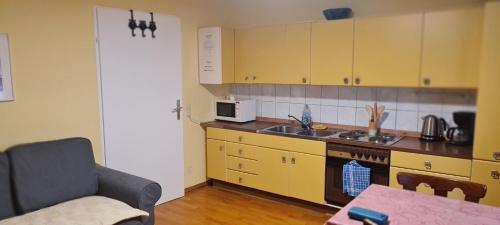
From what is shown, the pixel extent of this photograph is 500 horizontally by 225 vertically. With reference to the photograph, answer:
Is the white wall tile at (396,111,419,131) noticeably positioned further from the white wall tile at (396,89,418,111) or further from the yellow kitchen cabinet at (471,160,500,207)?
the yellow kitchen cabinet at (471,160,500,207)

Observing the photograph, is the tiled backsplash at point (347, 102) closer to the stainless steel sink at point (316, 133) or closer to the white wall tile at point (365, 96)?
the white wall tile at point (365, 96)

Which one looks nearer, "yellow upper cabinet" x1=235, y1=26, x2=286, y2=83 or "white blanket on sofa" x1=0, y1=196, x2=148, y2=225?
"white blanket on sofa" x1=0, y1=196, x2=148, y2=225

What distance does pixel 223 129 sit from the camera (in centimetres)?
376

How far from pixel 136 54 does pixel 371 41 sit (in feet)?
6.46

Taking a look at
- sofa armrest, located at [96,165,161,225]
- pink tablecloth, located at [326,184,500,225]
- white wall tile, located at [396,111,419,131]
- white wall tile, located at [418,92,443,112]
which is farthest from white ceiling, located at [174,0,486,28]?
sofa armrest, located at [96,165,161,225]

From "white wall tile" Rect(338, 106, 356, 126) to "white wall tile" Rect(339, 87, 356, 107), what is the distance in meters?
0.04

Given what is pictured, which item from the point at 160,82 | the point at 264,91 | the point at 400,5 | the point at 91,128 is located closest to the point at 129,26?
the point at 160,82

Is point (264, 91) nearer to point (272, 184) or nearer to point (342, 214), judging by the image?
point (272, 184)

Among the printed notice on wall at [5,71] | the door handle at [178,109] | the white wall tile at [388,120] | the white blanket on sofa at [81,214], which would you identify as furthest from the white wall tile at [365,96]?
the printed notice on wall at [5,71]

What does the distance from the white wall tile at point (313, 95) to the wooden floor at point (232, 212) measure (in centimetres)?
102

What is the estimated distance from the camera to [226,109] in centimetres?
391

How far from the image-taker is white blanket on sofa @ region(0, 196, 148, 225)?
2.08m

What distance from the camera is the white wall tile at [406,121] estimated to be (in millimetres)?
2670

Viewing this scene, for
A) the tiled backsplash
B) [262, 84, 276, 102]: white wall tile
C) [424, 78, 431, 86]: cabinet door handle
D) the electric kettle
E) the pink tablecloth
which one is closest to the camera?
the pink tablecloth
